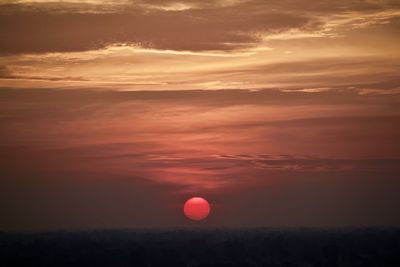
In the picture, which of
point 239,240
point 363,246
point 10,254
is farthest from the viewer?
point 239,240

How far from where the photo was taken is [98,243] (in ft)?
392

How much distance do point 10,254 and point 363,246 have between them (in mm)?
34603

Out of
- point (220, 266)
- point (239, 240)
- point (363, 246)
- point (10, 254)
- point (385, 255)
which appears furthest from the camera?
point (239, 240)

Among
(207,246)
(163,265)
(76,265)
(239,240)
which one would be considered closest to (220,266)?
(163,265)

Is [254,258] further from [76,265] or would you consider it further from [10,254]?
[10,254]

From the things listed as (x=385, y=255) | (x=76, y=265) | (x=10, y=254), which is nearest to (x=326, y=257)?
(x=385, y=255)

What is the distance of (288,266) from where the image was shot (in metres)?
86.6

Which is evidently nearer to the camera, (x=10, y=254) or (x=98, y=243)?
(x=10, y=254)

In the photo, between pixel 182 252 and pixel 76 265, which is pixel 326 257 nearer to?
pixel 182 252

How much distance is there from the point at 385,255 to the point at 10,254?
34466mm

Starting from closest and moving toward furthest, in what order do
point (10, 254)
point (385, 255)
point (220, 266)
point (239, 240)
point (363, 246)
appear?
point (220, 266) → point (385, 255) → point (10, 254) → point (363, 246) → point (239, 240)

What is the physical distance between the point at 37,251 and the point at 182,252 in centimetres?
1483

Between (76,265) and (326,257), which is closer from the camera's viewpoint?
(76,265)

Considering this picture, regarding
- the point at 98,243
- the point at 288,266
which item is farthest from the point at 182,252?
the point at 98,243
